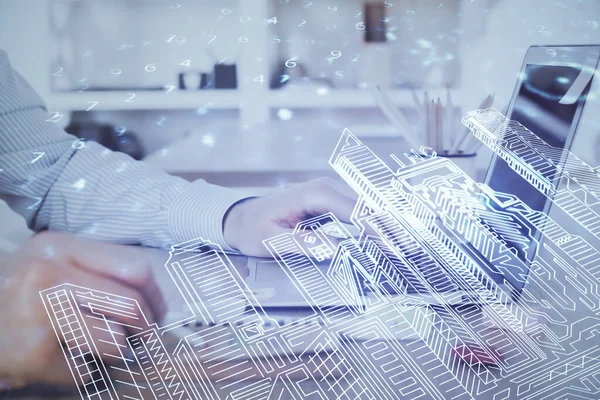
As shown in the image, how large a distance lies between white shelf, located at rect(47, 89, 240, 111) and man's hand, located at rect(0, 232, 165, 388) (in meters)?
0.18

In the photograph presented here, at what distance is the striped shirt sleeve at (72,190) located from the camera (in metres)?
0.67

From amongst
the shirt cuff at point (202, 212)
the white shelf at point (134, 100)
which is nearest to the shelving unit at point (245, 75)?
the white shelf at point (134, 100)

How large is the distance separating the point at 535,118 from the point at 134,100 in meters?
0.54

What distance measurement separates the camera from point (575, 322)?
661 millimetres

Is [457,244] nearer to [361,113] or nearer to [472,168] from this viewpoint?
[472,168]

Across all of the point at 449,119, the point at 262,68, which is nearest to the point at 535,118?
the point at 449,119

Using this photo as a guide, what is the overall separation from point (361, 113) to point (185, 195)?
27cm

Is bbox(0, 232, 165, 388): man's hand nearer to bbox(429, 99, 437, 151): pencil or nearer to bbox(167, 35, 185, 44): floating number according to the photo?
bbox(167, 35, 185, 44): floating number

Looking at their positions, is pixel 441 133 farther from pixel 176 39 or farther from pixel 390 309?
pixel 176 39

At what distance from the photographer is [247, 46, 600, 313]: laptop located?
62cm

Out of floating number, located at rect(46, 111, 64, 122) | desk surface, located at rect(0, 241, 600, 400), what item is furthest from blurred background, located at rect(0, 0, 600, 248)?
desk surface, located at rect(0, 241, 600, 400)

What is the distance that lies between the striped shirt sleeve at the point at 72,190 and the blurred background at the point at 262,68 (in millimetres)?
22

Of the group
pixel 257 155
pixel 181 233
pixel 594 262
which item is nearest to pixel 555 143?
pixel 594 262

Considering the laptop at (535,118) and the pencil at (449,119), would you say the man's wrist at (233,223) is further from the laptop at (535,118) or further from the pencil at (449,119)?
the pencil at (449,119)
